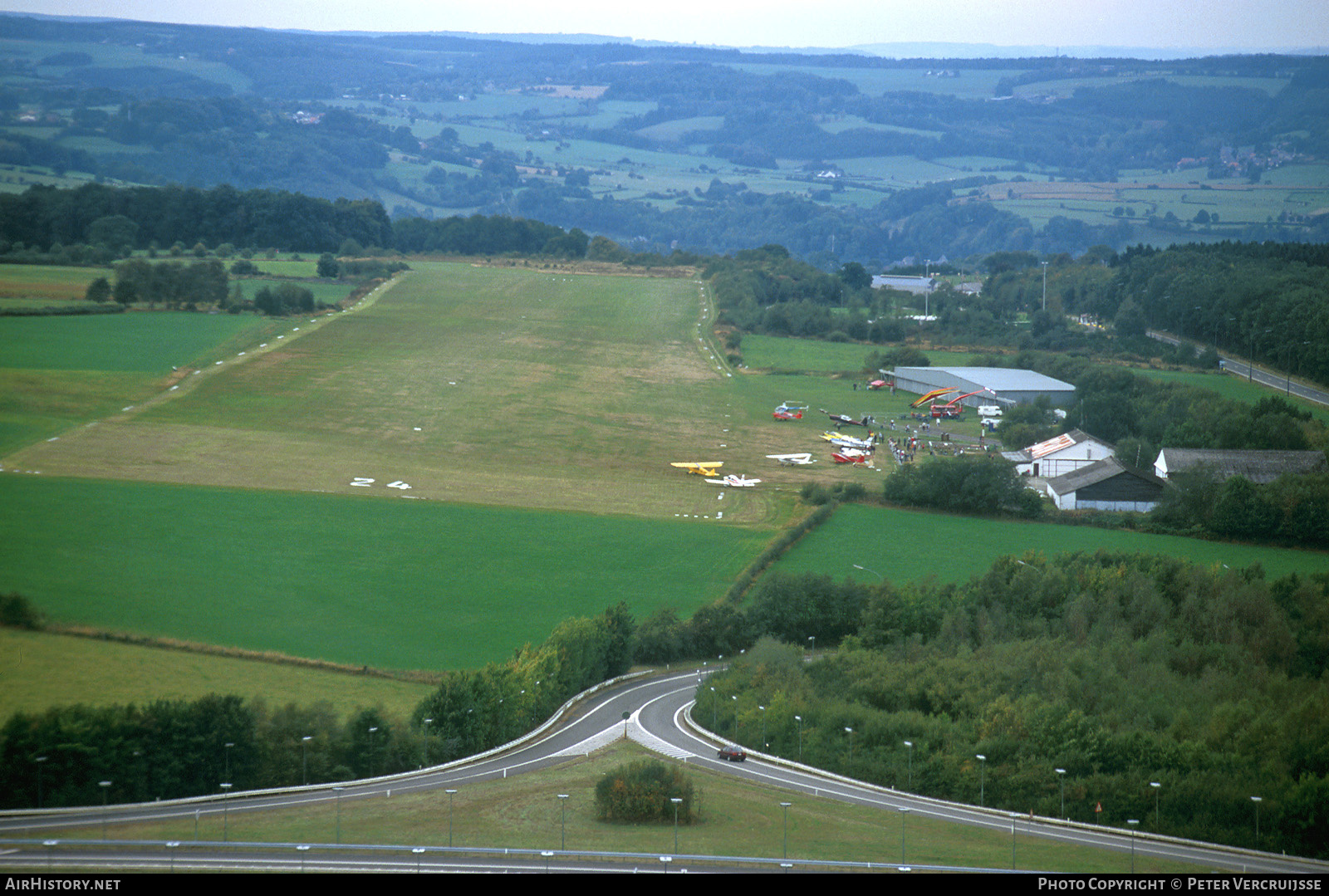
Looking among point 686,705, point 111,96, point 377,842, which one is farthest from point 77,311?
point 377,842

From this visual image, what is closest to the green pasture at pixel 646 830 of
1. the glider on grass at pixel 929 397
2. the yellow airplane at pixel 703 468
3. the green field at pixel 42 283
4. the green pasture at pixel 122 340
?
the yellow airplane at pixel 703 468

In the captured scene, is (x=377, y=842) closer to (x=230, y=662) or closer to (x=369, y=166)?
(x=230, y=662)

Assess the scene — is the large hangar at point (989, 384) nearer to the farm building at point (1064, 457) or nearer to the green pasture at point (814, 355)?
the green pasture at point (814, 355)

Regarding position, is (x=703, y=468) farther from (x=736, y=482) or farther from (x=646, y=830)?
(x=646, y=830)

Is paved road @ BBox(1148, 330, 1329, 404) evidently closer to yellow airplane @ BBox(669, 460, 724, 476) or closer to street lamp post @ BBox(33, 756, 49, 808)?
yellow airplane @ BBox(669, 460, 724, 476)

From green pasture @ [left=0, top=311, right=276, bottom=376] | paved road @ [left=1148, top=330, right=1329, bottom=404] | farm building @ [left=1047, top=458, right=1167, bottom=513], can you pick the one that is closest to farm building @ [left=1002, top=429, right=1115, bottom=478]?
farm building @ [left=1047, top=458, right=1167, bottom=513]

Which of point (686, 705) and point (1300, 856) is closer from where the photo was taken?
point (1300, 856)
